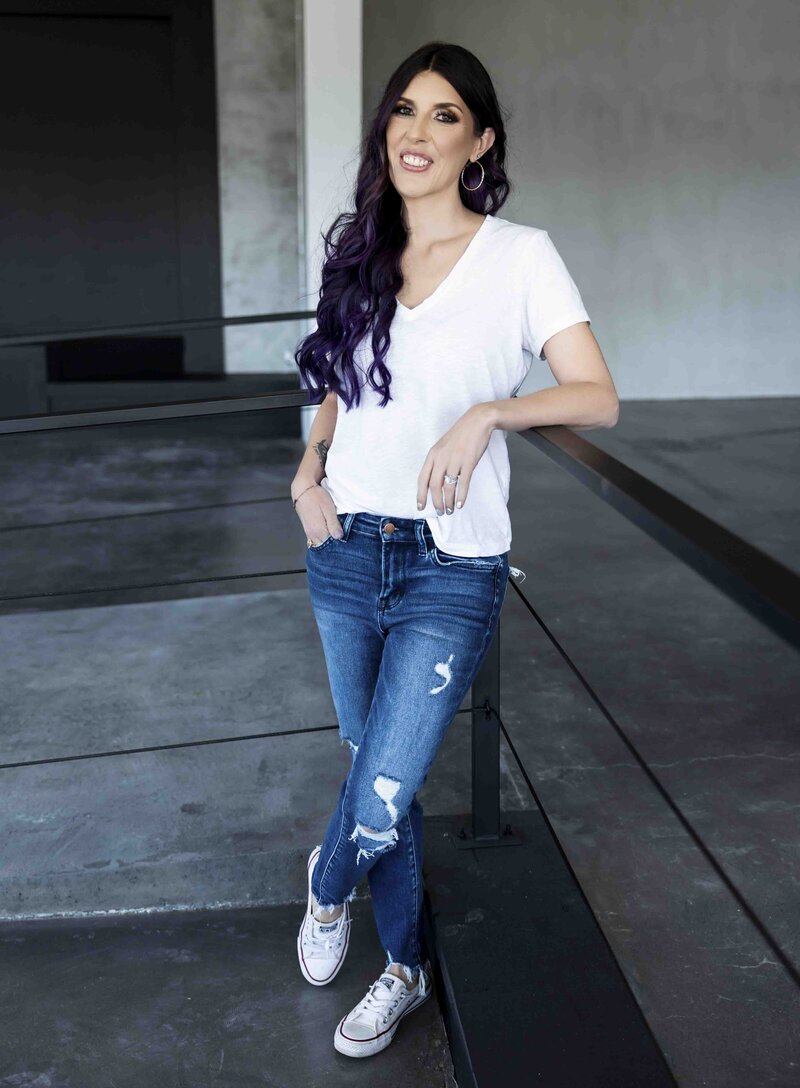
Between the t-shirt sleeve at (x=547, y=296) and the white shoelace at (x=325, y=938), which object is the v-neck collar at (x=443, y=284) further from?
the white shoelace at (x=325, y=938)

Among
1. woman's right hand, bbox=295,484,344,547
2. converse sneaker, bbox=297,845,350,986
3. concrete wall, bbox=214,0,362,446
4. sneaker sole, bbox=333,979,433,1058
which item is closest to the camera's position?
woman's right hand, bbox=295,484,344,547

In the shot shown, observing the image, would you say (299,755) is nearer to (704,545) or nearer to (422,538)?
(422,538)

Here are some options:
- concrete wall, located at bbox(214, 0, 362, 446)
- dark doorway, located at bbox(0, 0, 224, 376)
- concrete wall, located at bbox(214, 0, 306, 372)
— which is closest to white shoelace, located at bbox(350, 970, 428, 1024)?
concrete wall, located at bbox(214, 0, 362, 446)

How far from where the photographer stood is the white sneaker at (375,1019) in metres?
1.55

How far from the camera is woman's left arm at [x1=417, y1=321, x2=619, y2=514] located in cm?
122

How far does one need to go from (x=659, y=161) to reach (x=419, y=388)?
274 inches

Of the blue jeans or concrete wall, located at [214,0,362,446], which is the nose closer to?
the blue jeans

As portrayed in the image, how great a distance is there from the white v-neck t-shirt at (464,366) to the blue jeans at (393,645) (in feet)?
0.11

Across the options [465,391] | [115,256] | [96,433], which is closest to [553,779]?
[465,391]

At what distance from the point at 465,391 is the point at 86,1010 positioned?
110 centimetres

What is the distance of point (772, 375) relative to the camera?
8.09m

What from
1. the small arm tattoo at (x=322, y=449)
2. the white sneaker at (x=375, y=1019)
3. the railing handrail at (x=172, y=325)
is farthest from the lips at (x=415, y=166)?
the railing handrail at (x=172, y=325)

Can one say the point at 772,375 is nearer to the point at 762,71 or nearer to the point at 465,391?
the point at 762,71

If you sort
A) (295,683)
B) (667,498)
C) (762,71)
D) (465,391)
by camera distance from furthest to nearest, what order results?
1. (762,71)
2. (295,683)
3. (465,391)
4. (667,498)
